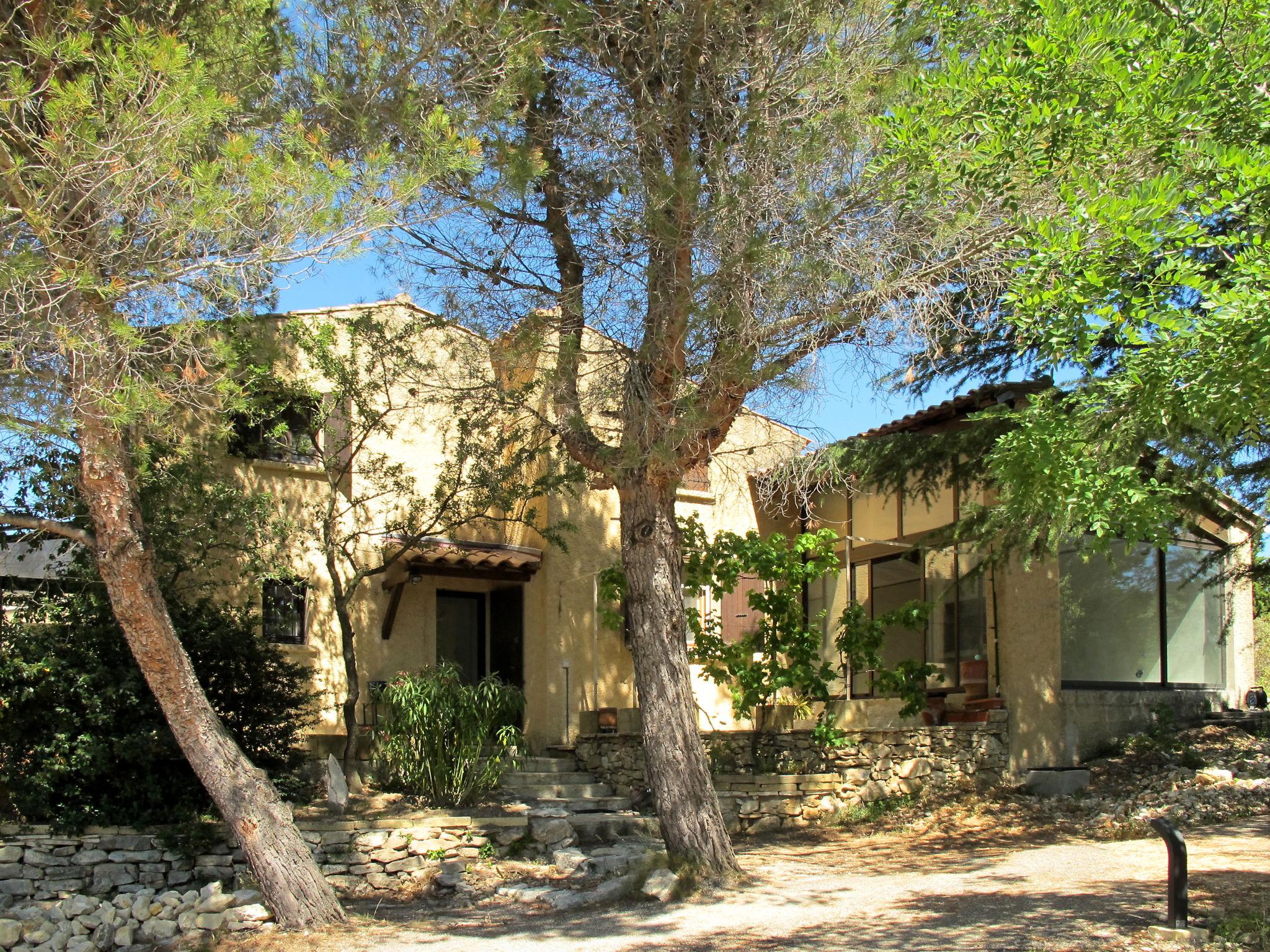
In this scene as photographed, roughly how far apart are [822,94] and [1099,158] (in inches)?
150

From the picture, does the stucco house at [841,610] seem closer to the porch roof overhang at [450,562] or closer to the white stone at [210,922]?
the porch roof overhang at [450,562]

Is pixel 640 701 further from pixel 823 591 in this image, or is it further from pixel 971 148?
pixel 823 591

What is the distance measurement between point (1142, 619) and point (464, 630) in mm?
9640

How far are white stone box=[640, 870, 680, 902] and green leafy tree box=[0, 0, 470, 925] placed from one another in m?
2.77

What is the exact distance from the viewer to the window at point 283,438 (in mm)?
14133

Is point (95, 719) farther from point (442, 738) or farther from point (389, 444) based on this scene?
point (389, 444)

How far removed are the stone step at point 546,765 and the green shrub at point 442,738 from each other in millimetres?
1181

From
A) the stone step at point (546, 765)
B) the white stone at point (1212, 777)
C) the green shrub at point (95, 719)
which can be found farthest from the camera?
the stone step at point (546, 765)

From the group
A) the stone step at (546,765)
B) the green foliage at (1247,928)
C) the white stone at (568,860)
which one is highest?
the green foliage at (1247,928)

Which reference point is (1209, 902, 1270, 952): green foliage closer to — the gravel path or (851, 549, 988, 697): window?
the gravel path

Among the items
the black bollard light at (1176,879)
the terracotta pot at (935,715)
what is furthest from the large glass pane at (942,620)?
the black bollard light at (1176,879)

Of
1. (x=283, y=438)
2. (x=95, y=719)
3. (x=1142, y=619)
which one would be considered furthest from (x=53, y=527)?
(x=1142, y=619)

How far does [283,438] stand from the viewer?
14945 millimetres

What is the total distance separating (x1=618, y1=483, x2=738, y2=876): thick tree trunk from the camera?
10484mm
